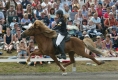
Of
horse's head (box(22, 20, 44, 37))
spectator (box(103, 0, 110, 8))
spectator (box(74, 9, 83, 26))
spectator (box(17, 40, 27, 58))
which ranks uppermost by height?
horse's head (box(22, 20, 44, 37))

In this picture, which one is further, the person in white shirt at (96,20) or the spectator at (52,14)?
the spectator at (52,14)

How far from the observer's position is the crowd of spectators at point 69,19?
14688 millimetres

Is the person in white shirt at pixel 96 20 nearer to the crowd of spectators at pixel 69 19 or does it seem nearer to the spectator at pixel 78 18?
the crowd of spectators at pixel 69 19

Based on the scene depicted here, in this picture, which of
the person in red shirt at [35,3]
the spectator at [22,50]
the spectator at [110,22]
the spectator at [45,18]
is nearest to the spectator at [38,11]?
the spectator at [45,18]

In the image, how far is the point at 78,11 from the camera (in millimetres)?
16375

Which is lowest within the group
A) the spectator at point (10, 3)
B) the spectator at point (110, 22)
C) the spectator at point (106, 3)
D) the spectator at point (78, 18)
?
the spectator at point (110, 22)

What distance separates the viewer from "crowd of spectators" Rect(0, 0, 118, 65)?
14.7 meters

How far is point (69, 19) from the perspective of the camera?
16.2 meters

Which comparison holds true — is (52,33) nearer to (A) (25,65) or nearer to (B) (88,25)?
(A) (25,65)

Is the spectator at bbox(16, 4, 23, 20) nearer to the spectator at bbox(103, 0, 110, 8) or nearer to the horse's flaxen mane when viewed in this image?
the horse's flaxen mane

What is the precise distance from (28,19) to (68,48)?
4.73 meters

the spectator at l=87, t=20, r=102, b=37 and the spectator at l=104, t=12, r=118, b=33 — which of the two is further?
the spectator at l=104, t=12, r=118, b=33

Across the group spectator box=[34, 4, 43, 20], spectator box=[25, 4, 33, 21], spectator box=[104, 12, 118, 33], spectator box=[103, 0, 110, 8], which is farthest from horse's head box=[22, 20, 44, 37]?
spectator box=[103, 0, 110, 8]

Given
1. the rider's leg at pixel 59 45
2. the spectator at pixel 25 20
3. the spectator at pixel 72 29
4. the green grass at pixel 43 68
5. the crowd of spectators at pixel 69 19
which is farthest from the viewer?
the spectator at pixel 25 20
